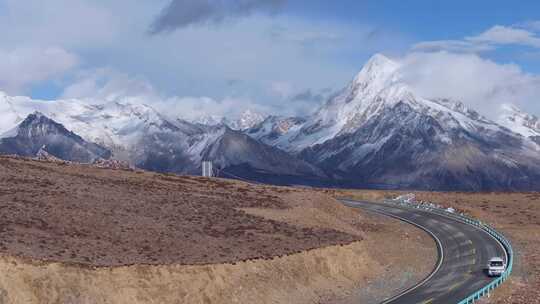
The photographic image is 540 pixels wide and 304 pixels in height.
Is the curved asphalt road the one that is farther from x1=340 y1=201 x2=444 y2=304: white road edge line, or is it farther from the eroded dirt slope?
the eroded dirt slope

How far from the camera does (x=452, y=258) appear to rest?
92.9m

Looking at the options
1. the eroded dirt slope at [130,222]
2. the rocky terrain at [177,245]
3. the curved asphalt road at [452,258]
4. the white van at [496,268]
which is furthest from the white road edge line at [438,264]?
the eroded dirt slope at [130,222]

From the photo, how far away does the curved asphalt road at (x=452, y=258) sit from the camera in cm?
7331

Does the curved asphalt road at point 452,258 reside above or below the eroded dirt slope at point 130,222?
below

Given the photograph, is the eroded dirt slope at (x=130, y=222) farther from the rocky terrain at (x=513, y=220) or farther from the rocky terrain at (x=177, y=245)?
the rocky terrain at (x=513, y=220)

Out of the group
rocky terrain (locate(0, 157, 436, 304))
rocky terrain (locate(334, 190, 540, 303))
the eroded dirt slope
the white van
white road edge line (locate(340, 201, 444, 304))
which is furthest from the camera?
the white van

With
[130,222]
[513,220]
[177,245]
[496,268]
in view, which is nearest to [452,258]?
[496,268]

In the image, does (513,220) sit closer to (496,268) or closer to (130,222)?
(496,268)

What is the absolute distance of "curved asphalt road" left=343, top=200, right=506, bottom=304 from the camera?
7331 cm

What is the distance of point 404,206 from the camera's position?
142 meters

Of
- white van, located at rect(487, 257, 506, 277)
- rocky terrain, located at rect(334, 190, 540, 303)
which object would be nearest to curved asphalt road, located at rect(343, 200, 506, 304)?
white van, located at rect(487, 257, 506, 277)

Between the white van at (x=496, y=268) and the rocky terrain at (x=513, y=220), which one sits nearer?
the rocky terrain at (x=513, y=220)

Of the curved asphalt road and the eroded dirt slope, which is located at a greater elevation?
the eroded dirt slope

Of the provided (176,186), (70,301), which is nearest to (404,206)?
(176,186)
